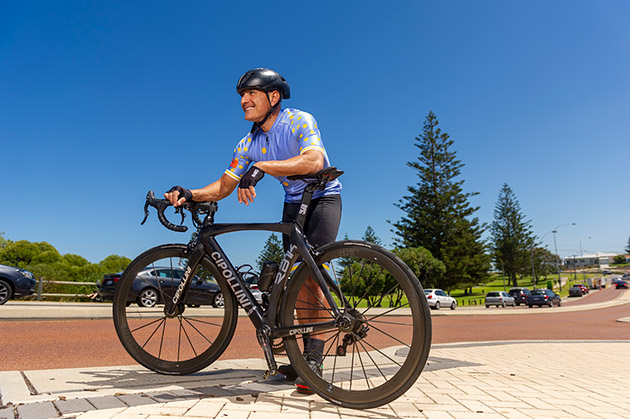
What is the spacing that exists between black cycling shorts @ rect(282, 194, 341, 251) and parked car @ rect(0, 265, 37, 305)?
11929mm

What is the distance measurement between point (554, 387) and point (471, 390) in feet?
2.52

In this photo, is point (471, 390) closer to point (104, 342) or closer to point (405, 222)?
point (104, 342)

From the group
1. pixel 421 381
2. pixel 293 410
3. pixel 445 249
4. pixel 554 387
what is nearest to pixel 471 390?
pixel 421 381

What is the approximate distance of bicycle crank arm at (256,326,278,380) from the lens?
2.50 metres

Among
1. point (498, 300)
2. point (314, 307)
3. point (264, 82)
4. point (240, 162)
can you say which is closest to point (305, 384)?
point (314, 307)

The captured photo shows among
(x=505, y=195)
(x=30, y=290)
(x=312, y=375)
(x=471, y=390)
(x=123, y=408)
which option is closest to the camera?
(x=123, y=408)

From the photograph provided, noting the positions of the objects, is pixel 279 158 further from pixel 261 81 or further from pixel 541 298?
pixel 541 298

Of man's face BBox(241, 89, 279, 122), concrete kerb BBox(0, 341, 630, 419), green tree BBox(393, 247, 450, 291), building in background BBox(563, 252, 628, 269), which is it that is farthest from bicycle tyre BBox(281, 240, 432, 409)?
building in background BBox(563, 252, 628, 269)

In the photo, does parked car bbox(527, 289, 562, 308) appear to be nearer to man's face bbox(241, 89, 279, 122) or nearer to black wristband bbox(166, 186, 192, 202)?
man's face bbox(241, 89, 279, 122)

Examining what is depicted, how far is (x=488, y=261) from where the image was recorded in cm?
4969

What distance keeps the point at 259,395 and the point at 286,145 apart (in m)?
1.58

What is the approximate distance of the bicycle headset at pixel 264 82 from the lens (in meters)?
3.01

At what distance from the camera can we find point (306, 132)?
2879 millimetres

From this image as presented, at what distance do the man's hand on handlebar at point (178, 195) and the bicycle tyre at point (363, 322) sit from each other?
100 centimetres
